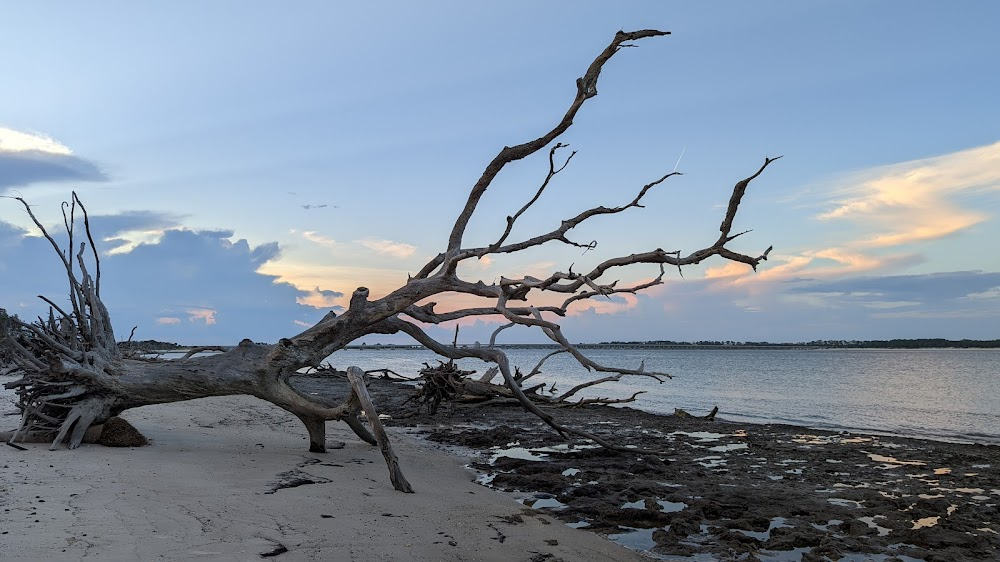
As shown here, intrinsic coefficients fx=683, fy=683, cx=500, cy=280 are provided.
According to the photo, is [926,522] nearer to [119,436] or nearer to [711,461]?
[711,461]

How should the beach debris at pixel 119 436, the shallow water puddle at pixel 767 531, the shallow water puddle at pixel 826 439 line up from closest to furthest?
the shallow water puddle at pixel 767 531 < the beach debris at pixel 119 436 < the shallow water puddle at pixel 826 439

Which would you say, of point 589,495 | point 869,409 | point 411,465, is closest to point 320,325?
point 411,465

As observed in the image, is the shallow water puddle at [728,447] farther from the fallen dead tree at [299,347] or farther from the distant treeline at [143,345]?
the distant treeline at [143,345]

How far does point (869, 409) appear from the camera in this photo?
21.3m

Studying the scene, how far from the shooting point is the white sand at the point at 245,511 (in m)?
4.46

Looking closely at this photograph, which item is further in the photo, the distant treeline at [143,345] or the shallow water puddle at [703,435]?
the distant treeline at [143,345]

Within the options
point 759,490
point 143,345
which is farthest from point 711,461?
point 143,345

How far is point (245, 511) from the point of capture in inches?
214

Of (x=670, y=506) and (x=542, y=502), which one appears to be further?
(x=542, y=502)

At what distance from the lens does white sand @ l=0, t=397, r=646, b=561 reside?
4456 millimetres

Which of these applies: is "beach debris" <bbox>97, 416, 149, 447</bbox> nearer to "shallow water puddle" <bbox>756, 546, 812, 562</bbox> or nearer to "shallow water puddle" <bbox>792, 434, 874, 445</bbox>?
"shallow water puddle" <bbox>756, 546, 812, 562</bbox>

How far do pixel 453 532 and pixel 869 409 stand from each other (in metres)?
19.9

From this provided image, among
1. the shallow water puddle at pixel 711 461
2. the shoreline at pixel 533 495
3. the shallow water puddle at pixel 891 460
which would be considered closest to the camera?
Answer: the shoreline at pixel 533 495

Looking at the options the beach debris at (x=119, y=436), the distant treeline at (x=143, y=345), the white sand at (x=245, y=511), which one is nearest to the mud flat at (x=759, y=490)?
the white sand at (x=245, y=511)
